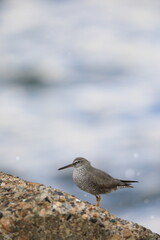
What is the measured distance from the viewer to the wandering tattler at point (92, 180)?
36.6ft

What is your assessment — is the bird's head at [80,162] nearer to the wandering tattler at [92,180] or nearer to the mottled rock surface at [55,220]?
the wandering tattler at [92,180]

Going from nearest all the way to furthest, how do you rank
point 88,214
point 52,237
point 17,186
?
point 52,237
point 88,214
point 17,186

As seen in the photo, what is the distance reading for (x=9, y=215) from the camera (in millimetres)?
8234

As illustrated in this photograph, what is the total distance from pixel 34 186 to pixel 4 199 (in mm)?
968


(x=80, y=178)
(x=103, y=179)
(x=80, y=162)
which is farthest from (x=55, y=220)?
(x=80, y=162)

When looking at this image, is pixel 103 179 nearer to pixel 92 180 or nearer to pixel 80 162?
pixel 92 180

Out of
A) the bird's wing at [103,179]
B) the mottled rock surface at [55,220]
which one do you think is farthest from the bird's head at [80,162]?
the mottled rock surface at [55,220]

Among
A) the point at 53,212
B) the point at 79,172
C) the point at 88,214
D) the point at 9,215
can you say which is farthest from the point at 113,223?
the point at 79,172

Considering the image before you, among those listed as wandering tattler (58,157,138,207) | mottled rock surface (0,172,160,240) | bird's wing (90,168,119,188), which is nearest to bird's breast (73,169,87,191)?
wandering tattler (58,157,138,207)

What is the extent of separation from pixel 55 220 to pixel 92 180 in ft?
10.4

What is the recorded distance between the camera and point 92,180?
1119 cm

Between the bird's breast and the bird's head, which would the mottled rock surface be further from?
the bird's head

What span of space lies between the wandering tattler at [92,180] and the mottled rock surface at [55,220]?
70.7 inches

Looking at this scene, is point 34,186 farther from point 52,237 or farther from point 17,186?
point 52,237
